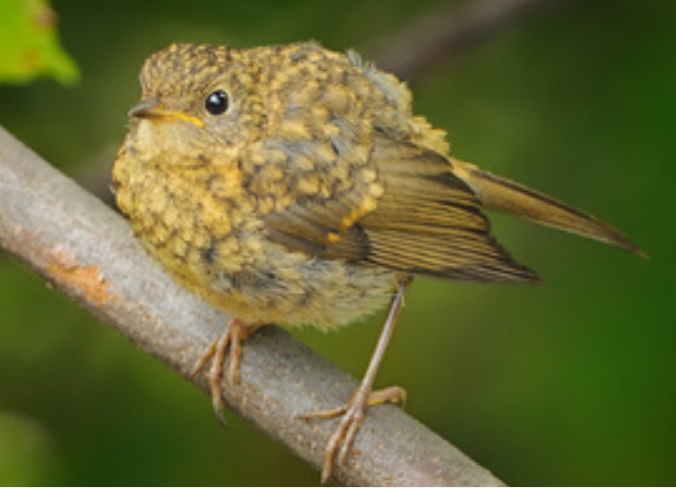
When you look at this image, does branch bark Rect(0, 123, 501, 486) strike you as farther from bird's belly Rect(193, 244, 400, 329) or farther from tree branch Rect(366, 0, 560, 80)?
tree branch Rect(366, 0, 560, 80)

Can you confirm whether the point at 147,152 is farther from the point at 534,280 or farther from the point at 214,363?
the point at 534,280

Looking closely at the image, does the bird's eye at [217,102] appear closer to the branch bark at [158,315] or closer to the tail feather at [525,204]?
the branch bark at [158,315]

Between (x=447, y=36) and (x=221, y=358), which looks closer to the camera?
(x=221, y=358)

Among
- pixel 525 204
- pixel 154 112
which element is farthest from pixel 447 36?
pixel 154 112

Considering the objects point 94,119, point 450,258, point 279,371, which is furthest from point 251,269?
point 94,119

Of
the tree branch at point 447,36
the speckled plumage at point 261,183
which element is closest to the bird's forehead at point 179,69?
the speckled plumage at point 261,183

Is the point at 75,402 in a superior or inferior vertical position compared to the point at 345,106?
inferior

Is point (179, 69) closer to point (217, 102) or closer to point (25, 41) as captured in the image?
point (217, 102)
